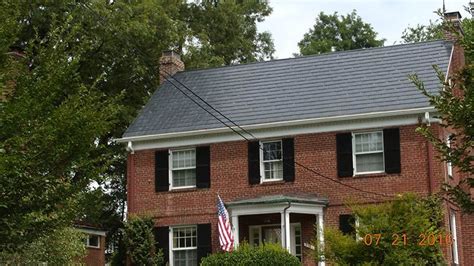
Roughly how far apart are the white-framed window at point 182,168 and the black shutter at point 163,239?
4.79 ft

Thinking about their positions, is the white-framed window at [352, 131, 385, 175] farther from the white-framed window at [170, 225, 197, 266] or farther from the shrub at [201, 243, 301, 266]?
the white-framed window at [170, 225, 197, 266]

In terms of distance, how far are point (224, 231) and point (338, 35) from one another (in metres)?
30.9

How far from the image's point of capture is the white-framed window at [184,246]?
101 ft

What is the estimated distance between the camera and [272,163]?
99.1ft

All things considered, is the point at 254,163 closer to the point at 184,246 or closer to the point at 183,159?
the point at 183,159

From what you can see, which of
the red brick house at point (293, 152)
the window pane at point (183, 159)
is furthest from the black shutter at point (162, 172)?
the window pane at point (183, 159)

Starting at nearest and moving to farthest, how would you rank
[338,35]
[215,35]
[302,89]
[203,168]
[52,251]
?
[52,251]
[203,168]
[302,89]
[215,35]
[338,35]

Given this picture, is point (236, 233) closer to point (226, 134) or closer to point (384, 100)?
point (226, 134)

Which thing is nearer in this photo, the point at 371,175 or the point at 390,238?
the point at 390,238

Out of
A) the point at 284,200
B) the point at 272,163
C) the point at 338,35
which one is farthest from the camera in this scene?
the point at 338,35

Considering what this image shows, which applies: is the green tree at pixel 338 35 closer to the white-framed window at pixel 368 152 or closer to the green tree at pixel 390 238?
the white-framed window at pixel 368 152

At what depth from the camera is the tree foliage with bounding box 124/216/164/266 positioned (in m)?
30.5

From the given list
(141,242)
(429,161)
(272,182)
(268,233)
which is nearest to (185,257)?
(141,242)

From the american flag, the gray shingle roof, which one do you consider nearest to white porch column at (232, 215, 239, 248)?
the american flag
